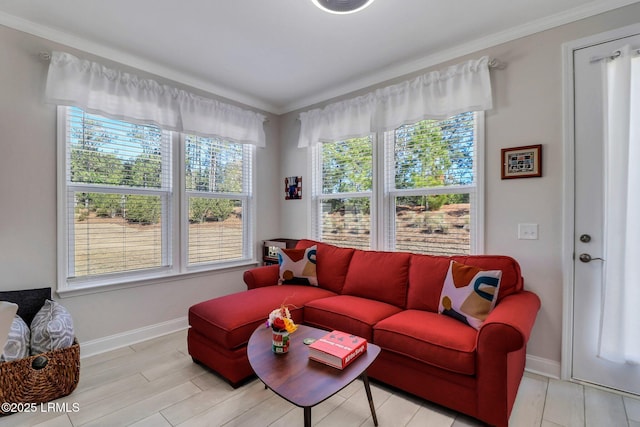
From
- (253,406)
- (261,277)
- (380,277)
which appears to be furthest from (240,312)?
(380,277)

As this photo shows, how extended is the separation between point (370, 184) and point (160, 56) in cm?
234

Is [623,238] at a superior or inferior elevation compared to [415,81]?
inferior

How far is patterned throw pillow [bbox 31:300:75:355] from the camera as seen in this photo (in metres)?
1.95

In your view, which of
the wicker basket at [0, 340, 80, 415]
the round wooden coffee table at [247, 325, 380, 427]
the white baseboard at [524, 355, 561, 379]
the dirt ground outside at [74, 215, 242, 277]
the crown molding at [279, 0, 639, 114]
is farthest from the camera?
the dirt ground outside at [74, 215, 242, 277]

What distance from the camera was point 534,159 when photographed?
7.51 feet

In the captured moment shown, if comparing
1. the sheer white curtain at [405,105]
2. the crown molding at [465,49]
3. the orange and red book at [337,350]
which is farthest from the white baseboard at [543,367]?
the crown molding at [465,49]

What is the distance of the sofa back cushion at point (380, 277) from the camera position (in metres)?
2.53

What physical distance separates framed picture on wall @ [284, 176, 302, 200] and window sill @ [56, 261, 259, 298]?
1.06 metres

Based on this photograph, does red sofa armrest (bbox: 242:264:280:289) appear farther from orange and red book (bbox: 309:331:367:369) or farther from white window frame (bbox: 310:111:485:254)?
orange and red book (bbox: 309:331:367:369)

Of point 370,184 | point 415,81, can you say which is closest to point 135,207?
point 370,184

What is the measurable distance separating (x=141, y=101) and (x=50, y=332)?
1975 millimetres

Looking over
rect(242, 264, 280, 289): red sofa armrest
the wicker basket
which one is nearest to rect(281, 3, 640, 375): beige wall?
rect(242, 264, 280, 289): red sofa armrest

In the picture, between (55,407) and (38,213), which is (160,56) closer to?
(38,213)

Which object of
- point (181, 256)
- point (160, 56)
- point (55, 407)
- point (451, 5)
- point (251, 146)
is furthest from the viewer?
point (251, 146)
